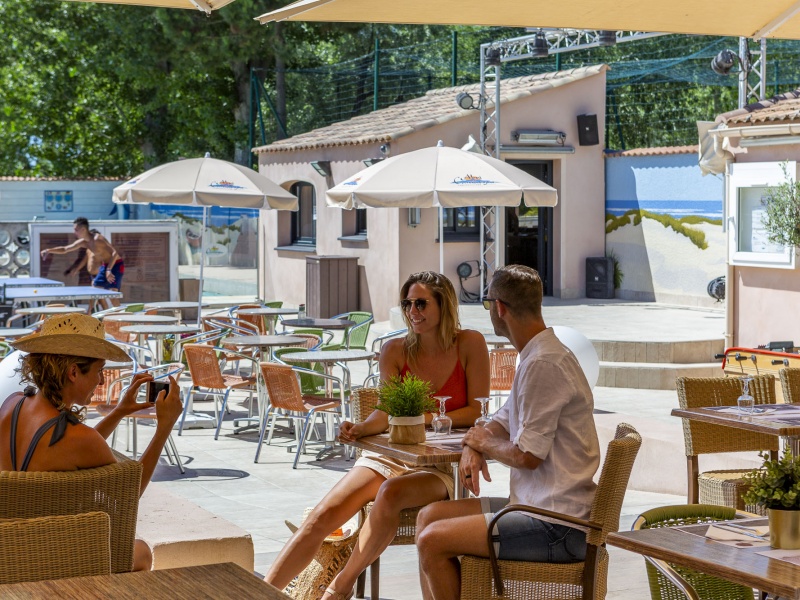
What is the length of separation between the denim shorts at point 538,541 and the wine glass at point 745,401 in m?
1.98

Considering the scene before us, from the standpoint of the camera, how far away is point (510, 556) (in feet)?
13.7

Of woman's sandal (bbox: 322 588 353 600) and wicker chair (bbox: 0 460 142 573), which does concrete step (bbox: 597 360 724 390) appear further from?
wicker chair (bbox: 0 460 142 573)

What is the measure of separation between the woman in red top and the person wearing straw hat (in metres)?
1.17

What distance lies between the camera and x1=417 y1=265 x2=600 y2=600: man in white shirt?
416cm

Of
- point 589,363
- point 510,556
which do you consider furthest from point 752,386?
point 589,363

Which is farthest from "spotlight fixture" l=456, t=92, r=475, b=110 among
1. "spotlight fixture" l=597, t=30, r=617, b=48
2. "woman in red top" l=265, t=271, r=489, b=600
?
"woman in red top" l=265, t=271, r=489, b=600

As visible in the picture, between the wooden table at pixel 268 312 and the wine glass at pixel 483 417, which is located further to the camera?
the wooden table at pixel 268 312

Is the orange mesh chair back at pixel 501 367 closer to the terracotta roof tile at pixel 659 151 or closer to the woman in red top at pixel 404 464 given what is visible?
the woman in red top at pixel 404 464

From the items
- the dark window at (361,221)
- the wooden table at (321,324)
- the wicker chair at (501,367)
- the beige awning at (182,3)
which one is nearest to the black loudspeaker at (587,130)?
the dark window at (361,221)

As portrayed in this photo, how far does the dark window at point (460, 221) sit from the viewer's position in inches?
789

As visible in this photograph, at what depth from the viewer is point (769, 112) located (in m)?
13.2

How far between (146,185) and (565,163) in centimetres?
951

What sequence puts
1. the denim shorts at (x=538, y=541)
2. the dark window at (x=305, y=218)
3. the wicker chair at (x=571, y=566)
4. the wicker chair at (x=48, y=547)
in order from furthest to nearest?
the dark window at (x=305, y=218) → the denim shorts at (x=538, y=541) → the wicker chair at (x=571, y=566) → the wicker chair at (x=48, y=547)

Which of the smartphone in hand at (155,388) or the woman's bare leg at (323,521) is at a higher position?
the smartphone in hand at (155,388)
